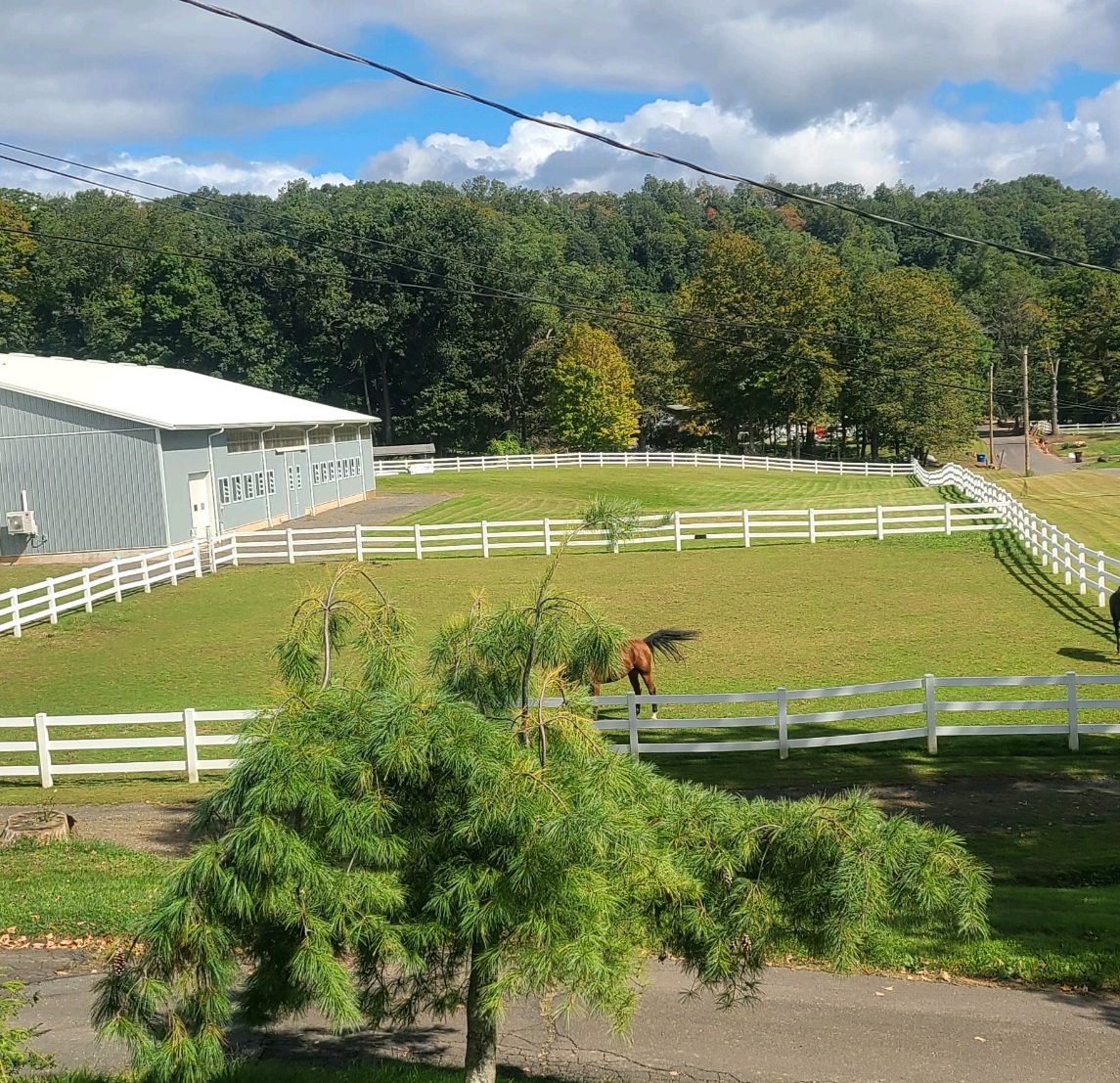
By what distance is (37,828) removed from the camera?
37.9 ft

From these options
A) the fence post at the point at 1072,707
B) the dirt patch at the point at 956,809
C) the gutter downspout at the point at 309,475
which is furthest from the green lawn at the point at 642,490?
the dirt patch at the point at 956,809

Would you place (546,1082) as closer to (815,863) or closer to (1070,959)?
(815,863)

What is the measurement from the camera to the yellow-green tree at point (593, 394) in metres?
75.1

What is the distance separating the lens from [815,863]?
18.0 ft

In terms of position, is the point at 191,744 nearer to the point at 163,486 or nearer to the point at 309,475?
the point at 163,486

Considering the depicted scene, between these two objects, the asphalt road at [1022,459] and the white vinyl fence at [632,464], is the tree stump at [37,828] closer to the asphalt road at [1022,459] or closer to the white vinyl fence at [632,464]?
the white vinyl fence at [632,464]

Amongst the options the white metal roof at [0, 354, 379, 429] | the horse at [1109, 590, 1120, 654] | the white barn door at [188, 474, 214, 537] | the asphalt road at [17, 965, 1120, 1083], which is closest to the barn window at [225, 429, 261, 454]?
the white metal roof at [0, 354, 379, 429]

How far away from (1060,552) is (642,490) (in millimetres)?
27763

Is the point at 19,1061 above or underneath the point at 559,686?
underneath

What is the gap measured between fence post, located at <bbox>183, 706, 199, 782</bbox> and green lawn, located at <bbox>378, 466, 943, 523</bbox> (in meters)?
25.2

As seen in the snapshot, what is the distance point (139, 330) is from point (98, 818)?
7892 cm

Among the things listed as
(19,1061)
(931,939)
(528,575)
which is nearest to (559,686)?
(19,1061)

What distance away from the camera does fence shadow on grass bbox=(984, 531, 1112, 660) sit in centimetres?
2066

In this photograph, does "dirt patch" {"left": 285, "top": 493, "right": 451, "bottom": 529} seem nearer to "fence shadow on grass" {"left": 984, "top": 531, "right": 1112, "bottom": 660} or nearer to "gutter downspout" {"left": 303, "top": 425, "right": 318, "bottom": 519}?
"gutter downspout" {"left": 303, "top": 425, "right": 318, "bottom": 519}
